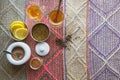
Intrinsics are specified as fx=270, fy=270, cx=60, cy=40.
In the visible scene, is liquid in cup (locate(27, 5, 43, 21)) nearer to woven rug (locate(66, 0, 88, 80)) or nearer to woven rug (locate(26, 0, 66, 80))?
woven rug (locate(26, 0, 66, 80))

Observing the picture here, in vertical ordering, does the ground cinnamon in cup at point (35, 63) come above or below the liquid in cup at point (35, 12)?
below

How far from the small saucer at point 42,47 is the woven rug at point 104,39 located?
0.78ft

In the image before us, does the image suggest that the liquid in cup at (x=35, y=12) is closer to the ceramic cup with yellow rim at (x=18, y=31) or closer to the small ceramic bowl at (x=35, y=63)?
Answer: the ceramic cup with yellow rim at (x=18, y=31)

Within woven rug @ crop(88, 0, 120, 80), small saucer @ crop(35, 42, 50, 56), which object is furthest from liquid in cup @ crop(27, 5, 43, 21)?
woven rug @ crop(88, 0, 120, 80)

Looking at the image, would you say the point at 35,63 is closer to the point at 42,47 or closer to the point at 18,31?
the point at 42,47

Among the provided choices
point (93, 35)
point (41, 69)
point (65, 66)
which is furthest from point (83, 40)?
point (41, 69)

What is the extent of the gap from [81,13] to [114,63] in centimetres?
33

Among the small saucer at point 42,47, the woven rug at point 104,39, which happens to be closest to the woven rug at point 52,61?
the small saucer at point 42,47

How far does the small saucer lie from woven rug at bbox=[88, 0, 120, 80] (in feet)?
0.78

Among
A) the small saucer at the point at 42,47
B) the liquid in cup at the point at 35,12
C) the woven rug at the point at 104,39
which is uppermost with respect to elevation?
the liquid in cup at the point at 35,12

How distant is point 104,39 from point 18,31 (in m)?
0.48

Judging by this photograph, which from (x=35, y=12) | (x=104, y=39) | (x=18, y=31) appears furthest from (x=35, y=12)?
(x=104, y=39)

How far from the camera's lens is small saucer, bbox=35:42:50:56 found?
1488mm

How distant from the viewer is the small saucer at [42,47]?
1.49 metres
